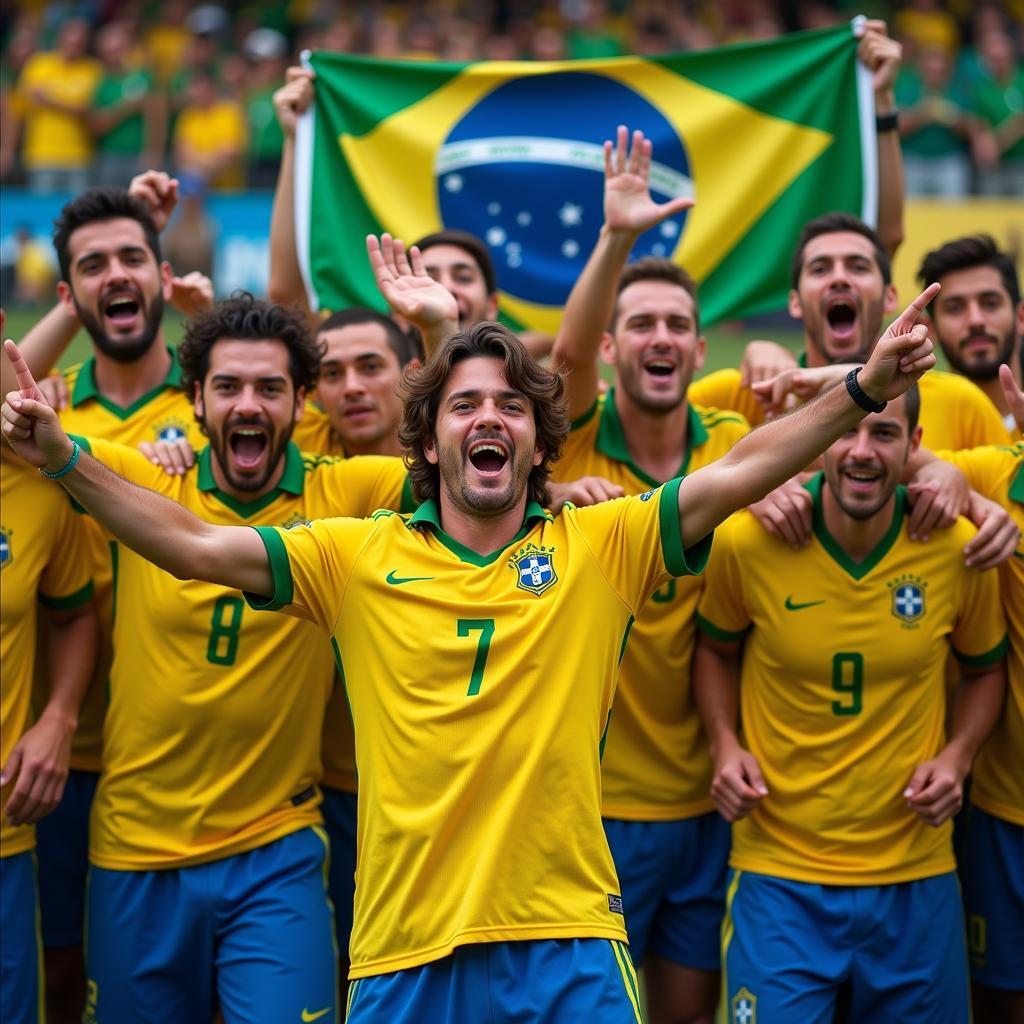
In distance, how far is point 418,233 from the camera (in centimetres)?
797

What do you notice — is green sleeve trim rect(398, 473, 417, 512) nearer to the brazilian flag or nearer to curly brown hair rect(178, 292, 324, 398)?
curly brown hair rect(178, 292, 324, 398)

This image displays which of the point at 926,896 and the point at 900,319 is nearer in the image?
the point at 900,319

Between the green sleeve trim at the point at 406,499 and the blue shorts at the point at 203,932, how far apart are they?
47.1 inches

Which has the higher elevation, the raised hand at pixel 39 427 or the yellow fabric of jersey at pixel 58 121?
the yellow fabric of jersey at pixel 58 121

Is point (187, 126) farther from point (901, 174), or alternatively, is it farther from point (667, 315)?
point (667, 315)

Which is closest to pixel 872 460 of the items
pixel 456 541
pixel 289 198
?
pixel 456 541

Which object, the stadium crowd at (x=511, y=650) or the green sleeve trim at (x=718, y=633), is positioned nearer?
the stadium crowd at (x=511, y=650)

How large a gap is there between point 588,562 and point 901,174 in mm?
3776

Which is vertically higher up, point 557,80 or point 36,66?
point 36,66

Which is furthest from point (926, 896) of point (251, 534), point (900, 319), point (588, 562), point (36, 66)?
point (36, 66)

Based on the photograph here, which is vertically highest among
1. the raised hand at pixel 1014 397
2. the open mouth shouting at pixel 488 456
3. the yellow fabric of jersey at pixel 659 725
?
the raised hand at pixel 1014 397

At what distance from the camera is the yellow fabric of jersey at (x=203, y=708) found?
534 centimetres

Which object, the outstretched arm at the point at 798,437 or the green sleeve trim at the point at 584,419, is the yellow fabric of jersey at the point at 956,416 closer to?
the green sleeve trim at the point at 584,419

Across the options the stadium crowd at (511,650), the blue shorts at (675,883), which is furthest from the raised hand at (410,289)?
the blue shorts at (675,883)
